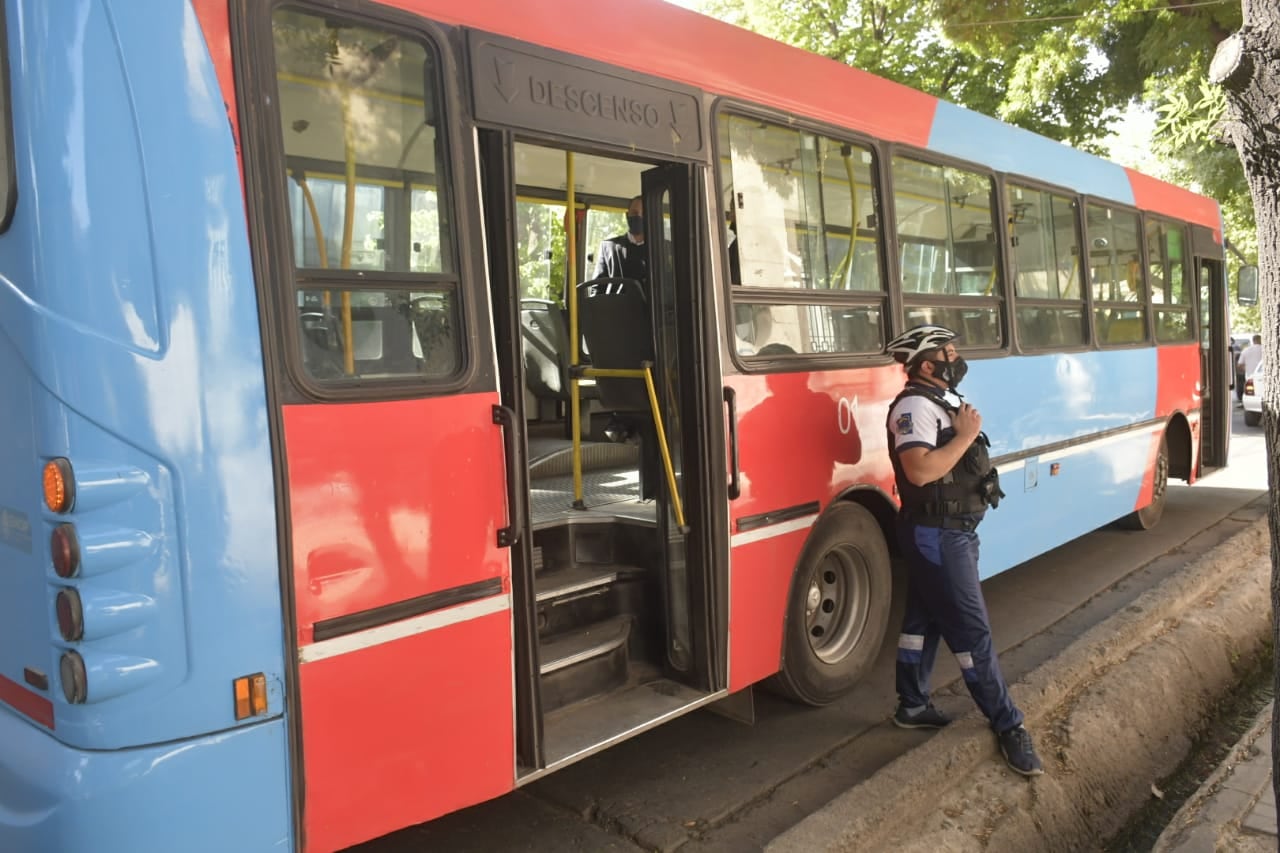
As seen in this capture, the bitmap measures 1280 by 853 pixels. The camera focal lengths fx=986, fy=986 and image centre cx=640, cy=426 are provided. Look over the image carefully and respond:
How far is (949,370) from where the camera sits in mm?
3975

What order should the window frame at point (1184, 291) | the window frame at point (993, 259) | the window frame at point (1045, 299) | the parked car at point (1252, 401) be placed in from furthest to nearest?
the parked car at point (1252, 401) < the window frame at point (1184, 291) < the window frame at point (1045, 299) < the window frame at point (993, 259)

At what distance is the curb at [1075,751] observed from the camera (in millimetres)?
3449

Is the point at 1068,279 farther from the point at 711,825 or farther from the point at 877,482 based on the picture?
the point at 711,825

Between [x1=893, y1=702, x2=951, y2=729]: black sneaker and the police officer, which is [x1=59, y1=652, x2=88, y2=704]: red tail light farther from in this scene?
[x1=893, y1=702, x2=951, y2=729]: black sneaker

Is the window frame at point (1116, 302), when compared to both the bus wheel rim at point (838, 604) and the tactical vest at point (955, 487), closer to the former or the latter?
the bus wheel rim at point (838, 604)

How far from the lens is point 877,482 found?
15.3ft

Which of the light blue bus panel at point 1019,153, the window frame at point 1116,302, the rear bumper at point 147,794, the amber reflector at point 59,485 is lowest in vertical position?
the rear bumper at point 147,794

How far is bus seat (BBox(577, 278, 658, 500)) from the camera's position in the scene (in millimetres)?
4055

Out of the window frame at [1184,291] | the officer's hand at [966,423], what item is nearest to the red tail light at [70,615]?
the officer's hand at [966,423]

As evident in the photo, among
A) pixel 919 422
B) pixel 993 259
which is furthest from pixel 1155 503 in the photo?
pixel 919 422

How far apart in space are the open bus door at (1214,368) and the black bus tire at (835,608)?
5.84 m

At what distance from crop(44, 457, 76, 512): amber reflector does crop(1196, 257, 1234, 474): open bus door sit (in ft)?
30.4

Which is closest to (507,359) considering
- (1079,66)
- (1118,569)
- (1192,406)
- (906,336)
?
(906,336)

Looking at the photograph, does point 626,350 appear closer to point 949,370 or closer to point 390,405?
point 949,370
